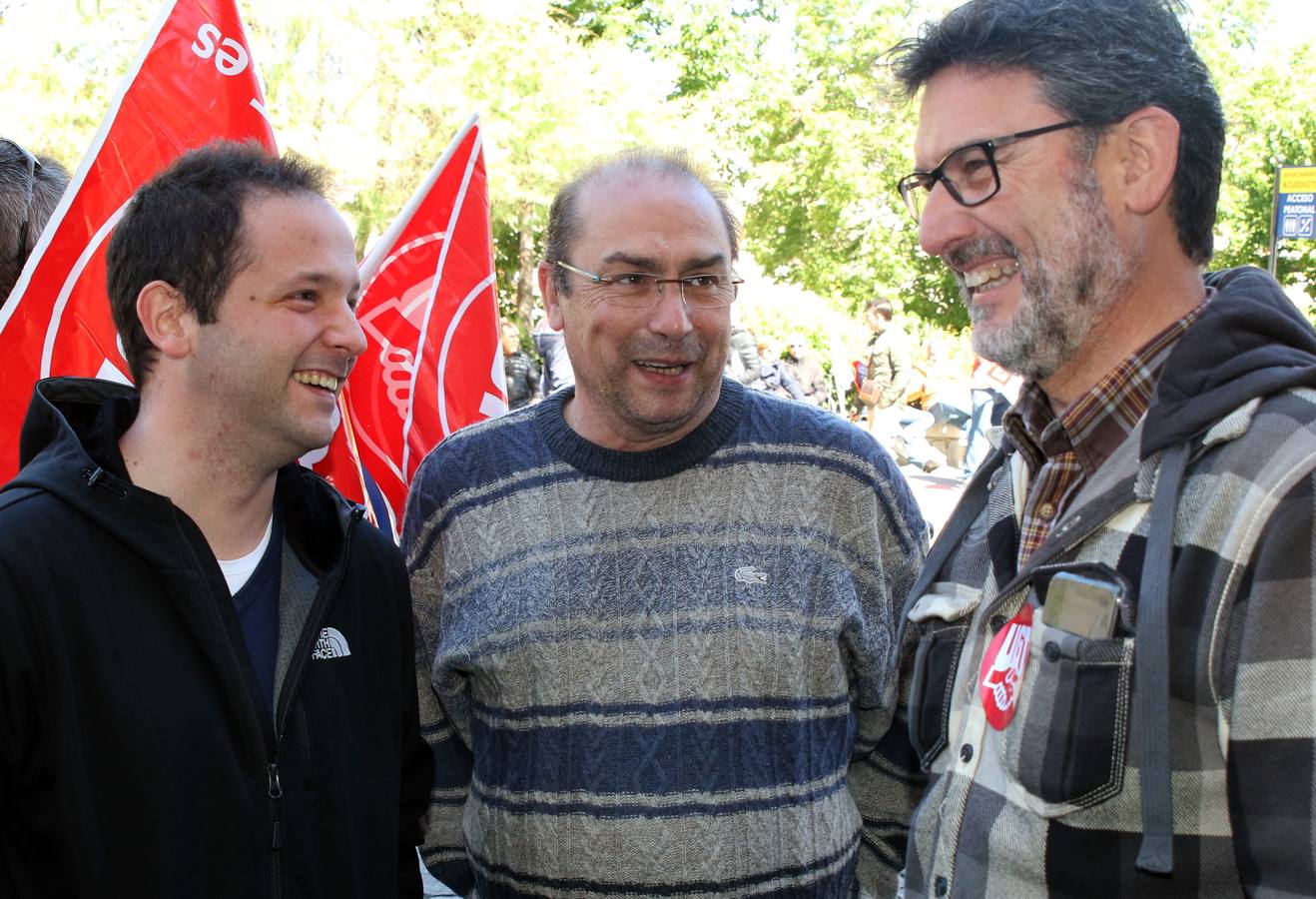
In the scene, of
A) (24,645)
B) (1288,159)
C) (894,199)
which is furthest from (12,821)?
(1288,159)

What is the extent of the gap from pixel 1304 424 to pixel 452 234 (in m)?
2.92

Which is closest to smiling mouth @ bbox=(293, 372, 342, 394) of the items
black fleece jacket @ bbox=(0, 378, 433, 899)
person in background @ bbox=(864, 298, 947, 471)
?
black fleece jacket @ bbox=(0, 378, 433, 899)

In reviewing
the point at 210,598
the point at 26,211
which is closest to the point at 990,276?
the point at 210,598

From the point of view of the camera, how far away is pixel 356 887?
213 cm

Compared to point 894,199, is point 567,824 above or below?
below

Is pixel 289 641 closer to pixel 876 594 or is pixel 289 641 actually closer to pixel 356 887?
pixel 356 887

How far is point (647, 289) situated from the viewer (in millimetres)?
2547

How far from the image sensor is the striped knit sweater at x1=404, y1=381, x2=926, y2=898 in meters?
2.30

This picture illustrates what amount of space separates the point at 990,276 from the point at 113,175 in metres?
2.33

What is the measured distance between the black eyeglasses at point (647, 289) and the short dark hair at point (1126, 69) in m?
0.84

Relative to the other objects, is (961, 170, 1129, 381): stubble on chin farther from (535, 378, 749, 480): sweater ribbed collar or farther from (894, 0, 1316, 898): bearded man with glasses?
(535, 378, 749, 480): sweater ribbed collar

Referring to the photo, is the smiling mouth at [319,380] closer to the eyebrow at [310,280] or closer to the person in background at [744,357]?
the eyebrow at [310,280]

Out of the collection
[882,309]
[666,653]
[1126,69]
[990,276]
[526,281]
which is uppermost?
[526,281]

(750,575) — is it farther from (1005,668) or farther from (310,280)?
(310,280)
